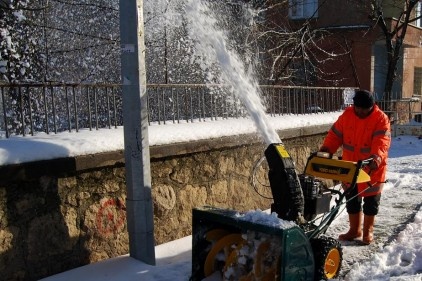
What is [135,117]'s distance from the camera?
163 inches

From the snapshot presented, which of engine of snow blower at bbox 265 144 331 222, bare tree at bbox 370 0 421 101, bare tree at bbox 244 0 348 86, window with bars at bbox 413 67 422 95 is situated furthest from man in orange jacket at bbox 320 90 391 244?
window with bars at bbox 413 67 422 95

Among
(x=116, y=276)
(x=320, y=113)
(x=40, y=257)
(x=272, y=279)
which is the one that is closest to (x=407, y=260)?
(x=272, y=279)

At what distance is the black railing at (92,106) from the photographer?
4.34 metres

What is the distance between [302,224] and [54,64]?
7.77m

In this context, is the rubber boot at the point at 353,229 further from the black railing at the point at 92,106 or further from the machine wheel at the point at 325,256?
the black railing at the point at 92,106

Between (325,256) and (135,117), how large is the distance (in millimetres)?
1921

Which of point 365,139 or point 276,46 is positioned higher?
point 276,46

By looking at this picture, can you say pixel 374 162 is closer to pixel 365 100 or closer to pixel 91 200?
Answer: pixel 365 100

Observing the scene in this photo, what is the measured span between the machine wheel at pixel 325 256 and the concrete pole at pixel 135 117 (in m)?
Result: 1.51

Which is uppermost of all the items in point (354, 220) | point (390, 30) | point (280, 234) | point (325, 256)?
point (390, 30)

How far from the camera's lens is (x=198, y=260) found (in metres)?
3.84

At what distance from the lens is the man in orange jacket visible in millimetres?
4840

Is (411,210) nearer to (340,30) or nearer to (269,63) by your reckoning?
(269,63)

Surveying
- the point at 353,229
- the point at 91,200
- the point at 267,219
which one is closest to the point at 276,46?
the point at 353,229
